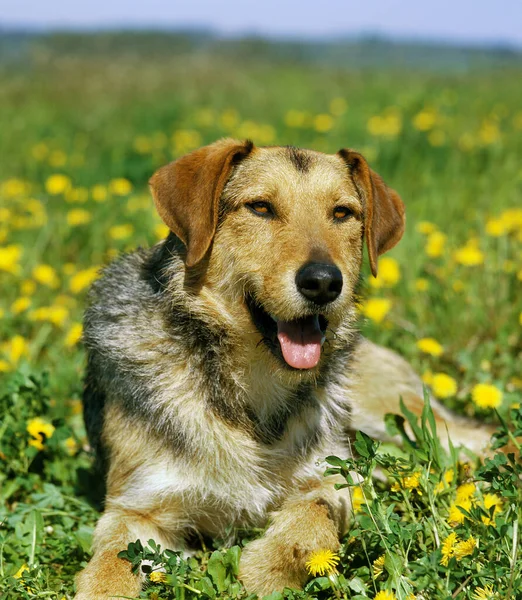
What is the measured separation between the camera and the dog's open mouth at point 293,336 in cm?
328

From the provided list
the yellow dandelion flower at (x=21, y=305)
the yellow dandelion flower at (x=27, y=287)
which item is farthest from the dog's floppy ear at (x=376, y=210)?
the yellow dandelion flower at (x=27, y=287)

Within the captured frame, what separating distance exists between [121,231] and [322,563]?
14.0ft

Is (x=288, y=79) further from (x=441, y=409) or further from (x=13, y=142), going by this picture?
(x=441, y=409)

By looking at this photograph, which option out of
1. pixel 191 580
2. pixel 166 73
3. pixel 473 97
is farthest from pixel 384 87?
pixel 191 580

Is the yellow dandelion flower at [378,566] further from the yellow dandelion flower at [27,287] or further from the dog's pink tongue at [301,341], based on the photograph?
the yellow dandelion flower at [27,287]

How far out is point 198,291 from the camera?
3441mm

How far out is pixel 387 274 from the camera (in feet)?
18.8

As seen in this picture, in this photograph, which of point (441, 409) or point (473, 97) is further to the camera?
point (473, 97)

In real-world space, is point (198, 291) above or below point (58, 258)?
above

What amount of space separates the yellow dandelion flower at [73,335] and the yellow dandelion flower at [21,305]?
1.24 feet

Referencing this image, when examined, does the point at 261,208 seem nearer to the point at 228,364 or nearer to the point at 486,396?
the point at 228,364

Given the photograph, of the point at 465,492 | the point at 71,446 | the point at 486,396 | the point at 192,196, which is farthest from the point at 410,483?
the point at 71,446

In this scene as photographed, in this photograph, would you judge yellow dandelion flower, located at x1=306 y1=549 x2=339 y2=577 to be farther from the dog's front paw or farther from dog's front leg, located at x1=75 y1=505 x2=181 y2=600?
dog's front leg, located at x1=75 y1=505 x2=181 y2=600

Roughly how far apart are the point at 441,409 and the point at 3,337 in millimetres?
3251
